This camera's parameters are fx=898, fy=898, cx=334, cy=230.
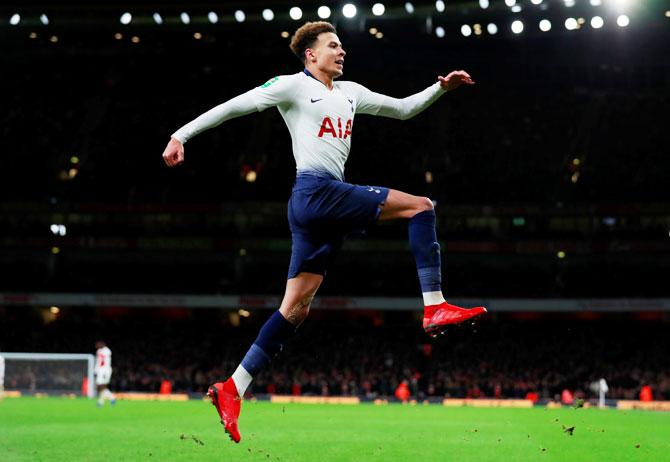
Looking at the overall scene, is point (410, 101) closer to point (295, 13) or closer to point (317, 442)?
point (317, 442)

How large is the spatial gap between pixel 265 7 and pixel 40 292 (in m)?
16.9

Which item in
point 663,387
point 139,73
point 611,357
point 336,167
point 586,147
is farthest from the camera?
point 139,73

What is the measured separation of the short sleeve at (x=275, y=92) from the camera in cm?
698

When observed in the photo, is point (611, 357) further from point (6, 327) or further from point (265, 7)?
point (6, 327)

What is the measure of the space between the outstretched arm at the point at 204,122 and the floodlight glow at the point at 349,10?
26897 mm

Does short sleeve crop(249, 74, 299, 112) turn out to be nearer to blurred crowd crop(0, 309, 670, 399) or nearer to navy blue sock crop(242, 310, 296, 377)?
navy blue sock crop(242, 310, 296, 377)

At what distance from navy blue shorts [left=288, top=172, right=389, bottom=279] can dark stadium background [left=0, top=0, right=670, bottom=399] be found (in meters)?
28.7

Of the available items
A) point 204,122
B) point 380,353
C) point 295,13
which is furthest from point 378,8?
point 204,122

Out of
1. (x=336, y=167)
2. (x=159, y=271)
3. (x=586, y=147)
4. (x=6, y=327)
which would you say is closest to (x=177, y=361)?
(x=159, y=271)

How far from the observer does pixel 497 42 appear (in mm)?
42750

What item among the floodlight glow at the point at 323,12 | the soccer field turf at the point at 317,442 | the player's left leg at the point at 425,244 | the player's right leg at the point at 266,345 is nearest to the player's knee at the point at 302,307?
the player's right leg at the point at 266,345

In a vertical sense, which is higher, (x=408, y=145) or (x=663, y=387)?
(x=408, y=145)

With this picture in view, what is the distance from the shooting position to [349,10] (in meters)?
33.2

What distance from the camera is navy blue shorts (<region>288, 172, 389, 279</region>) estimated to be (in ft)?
22.8
